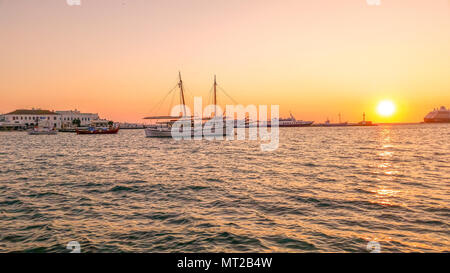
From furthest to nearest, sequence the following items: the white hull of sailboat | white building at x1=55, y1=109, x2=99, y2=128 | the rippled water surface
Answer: white building at x1=55, y1=109, x2=99, y2=128 < the white hull of sailboat < the rippled water surface

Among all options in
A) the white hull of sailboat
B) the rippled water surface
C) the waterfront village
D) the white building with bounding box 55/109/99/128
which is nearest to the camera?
the rippled water surface

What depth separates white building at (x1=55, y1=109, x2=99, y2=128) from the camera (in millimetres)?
157500

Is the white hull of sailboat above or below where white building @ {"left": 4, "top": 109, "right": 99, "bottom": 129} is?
below

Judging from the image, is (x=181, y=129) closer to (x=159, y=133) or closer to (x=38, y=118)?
(x=159, y=133)

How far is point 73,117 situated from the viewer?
16400 centimetres

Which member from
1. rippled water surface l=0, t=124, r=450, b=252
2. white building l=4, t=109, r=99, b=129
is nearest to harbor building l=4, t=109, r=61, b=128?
white building l=4, t=109, r=99, b=129

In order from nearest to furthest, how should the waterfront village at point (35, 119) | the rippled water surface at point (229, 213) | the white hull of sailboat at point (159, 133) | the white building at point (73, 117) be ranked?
the rippled water surface at point (229, 213) → the white hull of sailboat at point (159, 133) → the waterfront village at point (35, 119) → the white building at point (73, 117)

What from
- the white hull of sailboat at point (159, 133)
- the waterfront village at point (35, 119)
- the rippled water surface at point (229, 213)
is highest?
the waterfront village at point (35, 119)

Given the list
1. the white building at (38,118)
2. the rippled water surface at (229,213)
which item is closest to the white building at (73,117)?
the white building at (38,118)

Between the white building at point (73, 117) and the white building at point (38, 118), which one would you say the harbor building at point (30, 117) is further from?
the white building at point (73, 117)

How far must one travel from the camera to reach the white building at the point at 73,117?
15750 cm

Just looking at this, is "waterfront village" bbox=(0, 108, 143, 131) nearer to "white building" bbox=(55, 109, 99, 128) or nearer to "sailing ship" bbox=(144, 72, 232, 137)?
"white building" bbox=(55, 109, 99, 128)
